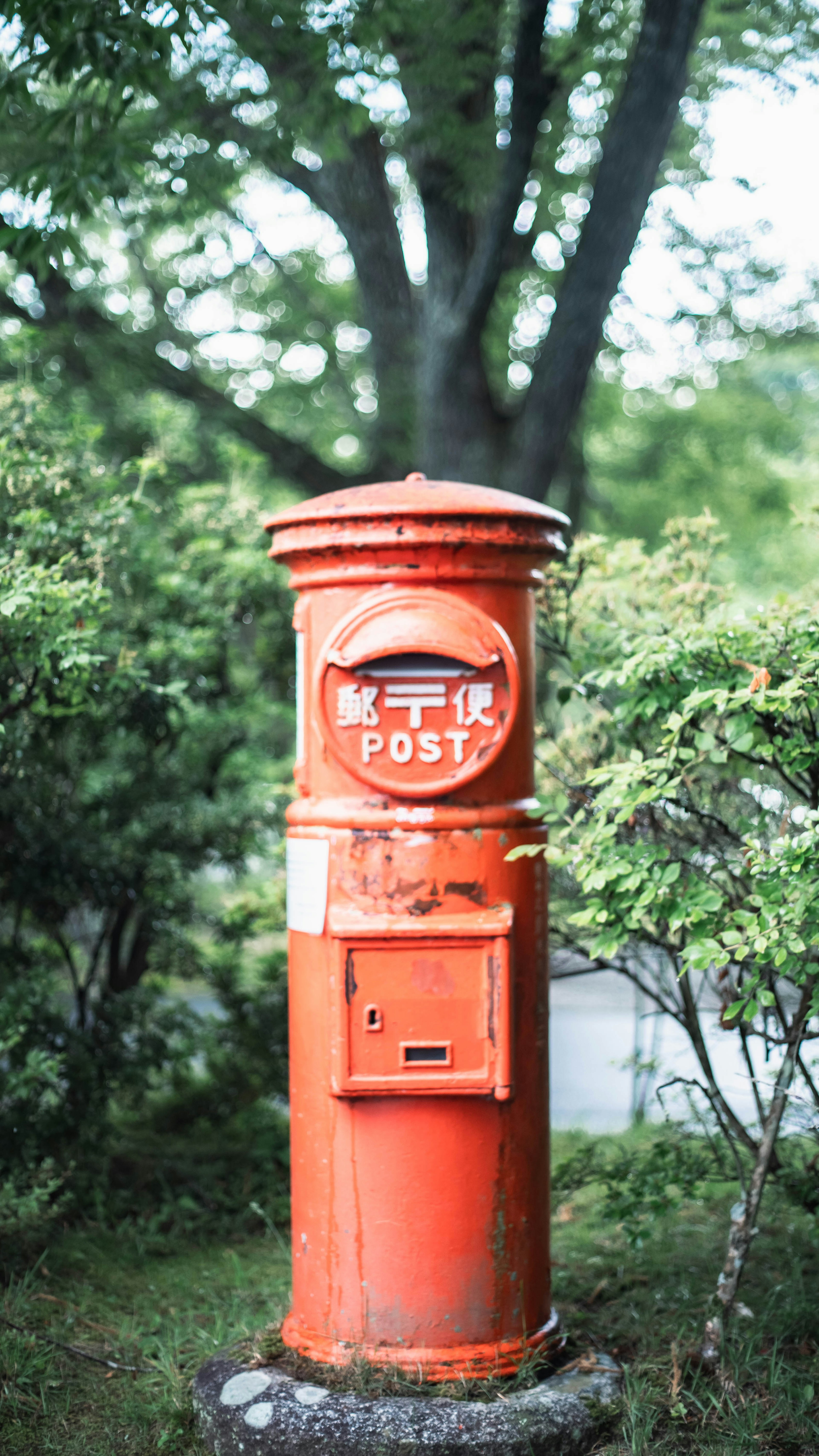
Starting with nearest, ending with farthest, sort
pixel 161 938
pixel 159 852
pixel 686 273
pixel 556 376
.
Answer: pixel 159 852 < pixel 161 938 < pixel 556 376 < pixel 686 273

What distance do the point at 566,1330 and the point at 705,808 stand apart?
162 centimetres

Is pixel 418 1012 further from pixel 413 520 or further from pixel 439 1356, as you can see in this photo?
pixel 413 520

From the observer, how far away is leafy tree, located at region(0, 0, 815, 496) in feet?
14.5

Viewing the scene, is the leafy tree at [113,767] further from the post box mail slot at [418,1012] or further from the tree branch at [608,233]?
the tree branch at [608,233]

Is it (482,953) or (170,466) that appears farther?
(170,466)

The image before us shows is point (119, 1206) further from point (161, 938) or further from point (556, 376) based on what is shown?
point (556, 376)

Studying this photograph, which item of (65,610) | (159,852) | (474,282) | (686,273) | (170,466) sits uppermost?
(686,273)

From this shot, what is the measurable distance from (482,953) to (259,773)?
2.88 metres

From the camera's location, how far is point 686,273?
9.09 metres

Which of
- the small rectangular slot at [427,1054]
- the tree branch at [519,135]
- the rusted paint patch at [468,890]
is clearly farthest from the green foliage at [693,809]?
the tree branch at [519,135]

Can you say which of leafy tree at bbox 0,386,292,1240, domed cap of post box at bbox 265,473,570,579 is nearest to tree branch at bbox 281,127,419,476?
leafy tree at bbox 0,386,292,1240

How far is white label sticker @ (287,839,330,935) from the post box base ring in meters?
1.06

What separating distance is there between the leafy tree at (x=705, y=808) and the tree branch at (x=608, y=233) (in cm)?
234

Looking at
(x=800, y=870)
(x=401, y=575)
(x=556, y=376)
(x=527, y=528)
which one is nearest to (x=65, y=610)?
(x=401, y=575)
